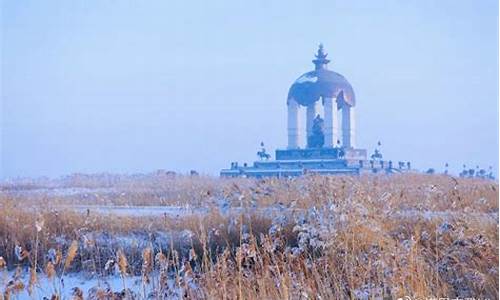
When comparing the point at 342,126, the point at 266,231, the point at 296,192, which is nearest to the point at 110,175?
the point at 342,126

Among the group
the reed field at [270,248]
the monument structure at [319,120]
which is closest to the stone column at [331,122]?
the monument structure at [319,120]

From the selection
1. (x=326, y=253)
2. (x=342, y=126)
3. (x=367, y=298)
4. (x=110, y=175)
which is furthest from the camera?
(x=342, y=126)

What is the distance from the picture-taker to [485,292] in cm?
388

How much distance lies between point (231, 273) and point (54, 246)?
2154mm

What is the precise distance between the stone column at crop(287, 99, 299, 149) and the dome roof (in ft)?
0.74

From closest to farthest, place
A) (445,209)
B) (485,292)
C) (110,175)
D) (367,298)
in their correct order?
(367,298) → (485,292) → (445,209) → (110,175)

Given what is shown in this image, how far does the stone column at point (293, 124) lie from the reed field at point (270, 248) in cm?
1260

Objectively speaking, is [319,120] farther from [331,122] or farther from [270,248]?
[270,248]

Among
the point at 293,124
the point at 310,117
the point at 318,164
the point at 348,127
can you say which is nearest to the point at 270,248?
the point at 318,164

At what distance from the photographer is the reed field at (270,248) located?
12.5 feet

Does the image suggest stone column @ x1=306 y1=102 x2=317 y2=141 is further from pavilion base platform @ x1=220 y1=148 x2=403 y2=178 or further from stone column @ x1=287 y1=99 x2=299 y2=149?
pavilion base platform @ x1=220 y1=148 x2=403 y2=178

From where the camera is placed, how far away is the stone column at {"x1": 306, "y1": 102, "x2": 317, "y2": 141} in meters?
20.8

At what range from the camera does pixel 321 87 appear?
20.8 meters

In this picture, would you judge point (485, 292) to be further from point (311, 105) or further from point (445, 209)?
point (311, 105)
